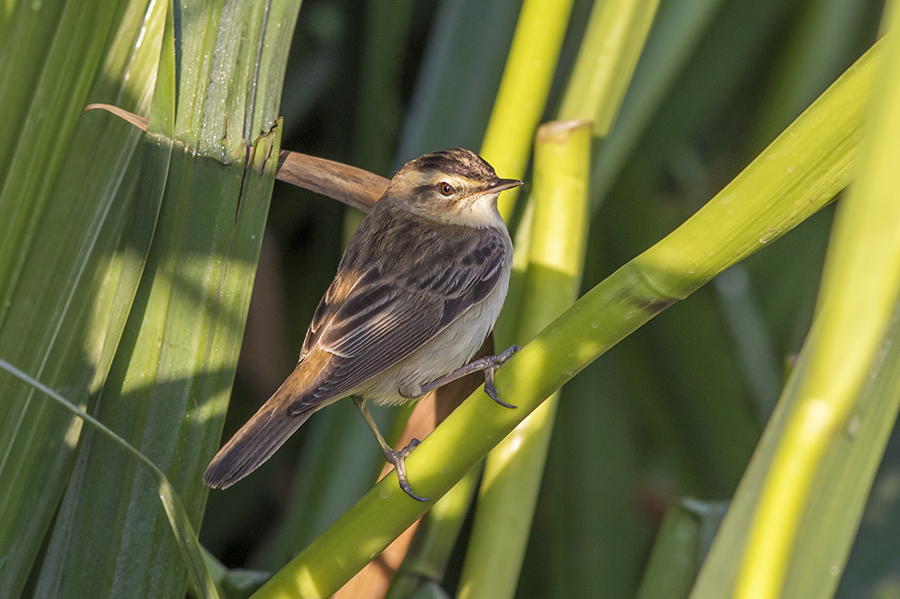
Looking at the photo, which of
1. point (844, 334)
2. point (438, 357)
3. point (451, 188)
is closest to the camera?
point (844, 334)

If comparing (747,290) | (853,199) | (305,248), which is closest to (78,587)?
(853,199)

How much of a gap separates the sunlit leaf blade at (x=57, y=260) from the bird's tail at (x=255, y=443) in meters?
0.23

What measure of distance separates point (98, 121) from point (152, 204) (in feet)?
0.72

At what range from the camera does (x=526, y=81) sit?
1393mm

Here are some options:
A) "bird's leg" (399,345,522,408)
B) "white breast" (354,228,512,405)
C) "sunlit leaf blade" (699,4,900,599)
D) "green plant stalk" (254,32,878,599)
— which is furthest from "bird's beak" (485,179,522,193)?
"sunlit leaf blade" (699,4,900,599)

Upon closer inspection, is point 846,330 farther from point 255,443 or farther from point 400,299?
point 400,299

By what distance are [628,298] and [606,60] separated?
0.77 meters

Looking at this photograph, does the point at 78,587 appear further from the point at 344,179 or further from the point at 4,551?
the point at 344,179

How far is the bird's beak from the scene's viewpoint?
1534 mm

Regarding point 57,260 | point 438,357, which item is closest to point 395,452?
point 438,357

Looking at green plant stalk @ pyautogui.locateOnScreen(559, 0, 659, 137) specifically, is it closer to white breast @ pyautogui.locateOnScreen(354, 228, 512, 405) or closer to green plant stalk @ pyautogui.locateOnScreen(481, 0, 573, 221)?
green plant stalk @ pyautogui.locateOnScreen(481, 0, 573, 221)

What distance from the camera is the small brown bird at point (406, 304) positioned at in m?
1.59

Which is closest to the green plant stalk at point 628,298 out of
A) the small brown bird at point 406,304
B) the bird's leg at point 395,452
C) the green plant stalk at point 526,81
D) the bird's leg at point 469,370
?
the bird's leg at point 395,452

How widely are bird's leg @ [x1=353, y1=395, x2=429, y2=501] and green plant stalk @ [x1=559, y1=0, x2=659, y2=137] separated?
73 cm
